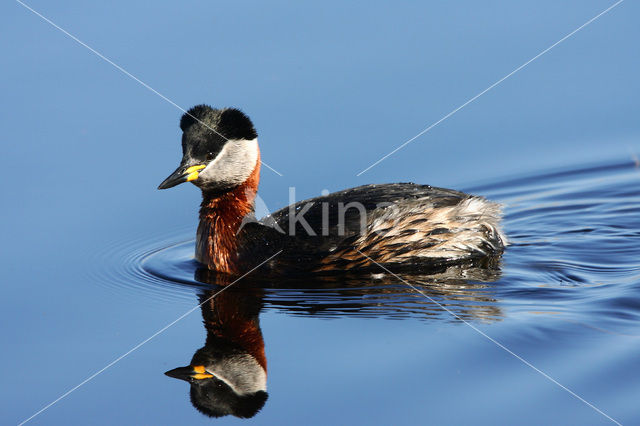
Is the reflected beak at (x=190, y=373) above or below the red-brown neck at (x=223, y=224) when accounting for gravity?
below

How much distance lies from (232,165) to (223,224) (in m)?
0.57

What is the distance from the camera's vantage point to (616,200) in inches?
393

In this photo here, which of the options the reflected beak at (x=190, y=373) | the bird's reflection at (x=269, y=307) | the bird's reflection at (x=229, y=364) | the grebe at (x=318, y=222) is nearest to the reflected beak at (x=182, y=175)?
the grebe at (x=318, y=222)

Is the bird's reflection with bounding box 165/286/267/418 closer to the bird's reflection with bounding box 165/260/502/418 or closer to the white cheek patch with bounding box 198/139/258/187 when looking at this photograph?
the bird's reflection with bounding box 165/260/502/418

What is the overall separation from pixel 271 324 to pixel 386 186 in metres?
2.13

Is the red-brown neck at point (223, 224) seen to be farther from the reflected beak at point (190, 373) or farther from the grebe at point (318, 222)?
the reflected beak at point (190, 373)

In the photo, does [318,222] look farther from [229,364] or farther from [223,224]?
[229,364]

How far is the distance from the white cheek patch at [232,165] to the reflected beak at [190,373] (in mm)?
2510

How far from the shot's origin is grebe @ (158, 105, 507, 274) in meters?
8.50

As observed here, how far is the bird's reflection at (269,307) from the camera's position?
6.57m

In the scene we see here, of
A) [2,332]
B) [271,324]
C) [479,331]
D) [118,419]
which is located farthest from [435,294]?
[2,332]

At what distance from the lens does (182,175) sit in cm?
865

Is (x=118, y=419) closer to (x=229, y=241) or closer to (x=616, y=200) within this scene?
(x=229, y=241)

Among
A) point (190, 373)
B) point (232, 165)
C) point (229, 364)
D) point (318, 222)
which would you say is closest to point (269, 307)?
point (229, 364)
